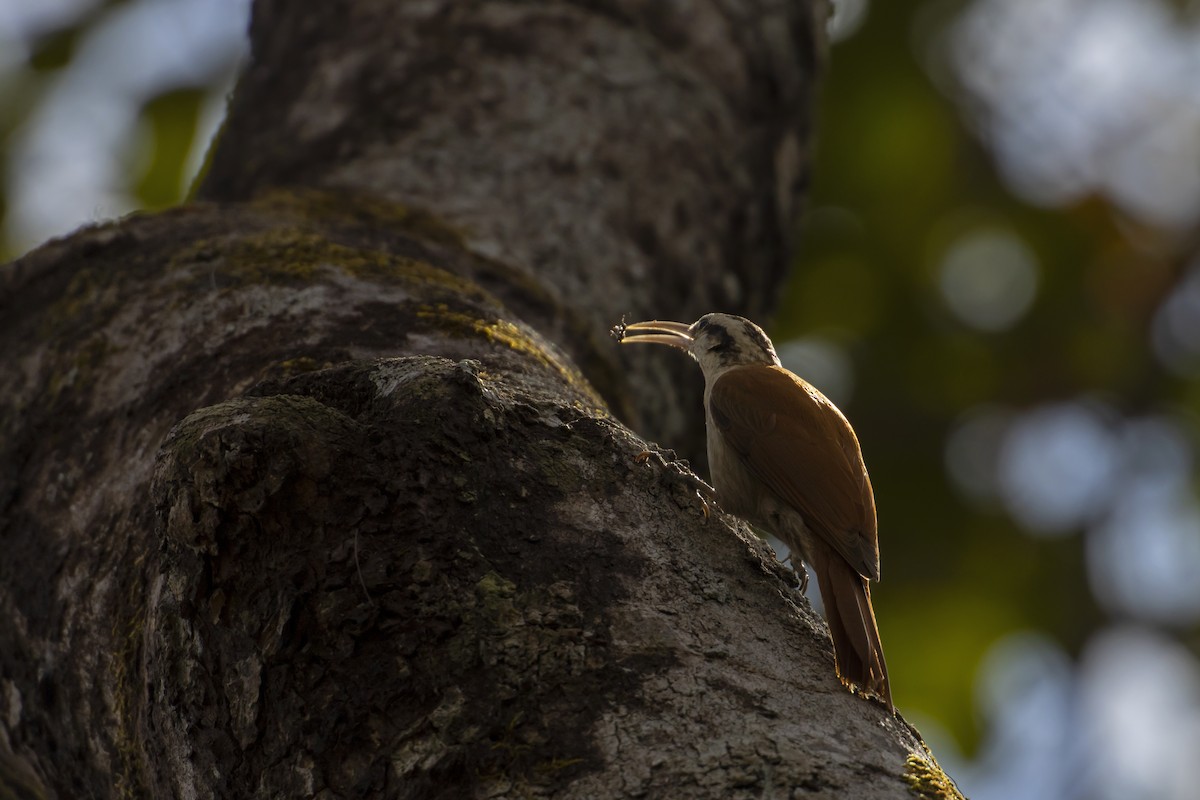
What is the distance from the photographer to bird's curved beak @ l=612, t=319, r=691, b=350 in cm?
384

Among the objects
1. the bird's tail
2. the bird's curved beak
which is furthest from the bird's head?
the bird's tail

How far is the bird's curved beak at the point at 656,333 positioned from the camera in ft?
12.6

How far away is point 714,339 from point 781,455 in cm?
55

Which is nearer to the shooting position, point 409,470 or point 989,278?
point 409,470

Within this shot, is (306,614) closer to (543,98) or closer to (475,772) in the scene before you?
(475,772)

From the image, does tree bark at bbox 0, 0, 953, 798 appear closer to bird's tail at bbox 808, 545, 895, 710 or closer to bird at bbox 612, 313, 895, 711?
bird's tail at bbox 808, 545, 895, 710

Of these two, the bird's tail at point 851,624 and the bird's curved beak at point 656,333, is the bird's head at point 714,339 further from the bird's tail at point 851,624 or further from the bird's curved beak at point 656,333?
the bird's tail at point 851,624

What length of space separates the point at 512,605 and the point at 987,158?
5195mm

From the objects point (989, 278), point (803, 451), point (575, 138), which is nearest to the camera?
point (803, 451)

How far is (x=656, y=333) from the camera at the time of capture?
4.25 metres

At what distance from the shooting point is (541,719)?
75.1 inches

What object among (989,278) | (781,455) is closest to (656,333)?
(781,455)

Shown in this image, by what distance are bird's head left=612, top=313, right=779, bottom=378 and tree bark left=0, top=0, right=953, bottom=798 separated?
0.32 feet

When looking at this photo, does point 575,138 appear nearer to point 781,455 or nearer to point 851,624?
point 781,455
